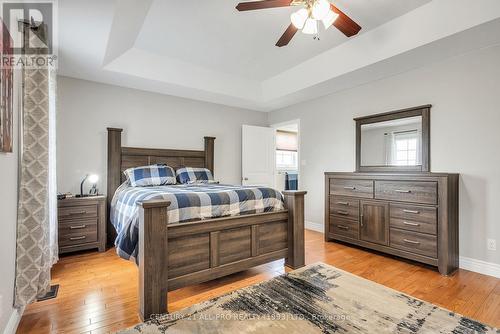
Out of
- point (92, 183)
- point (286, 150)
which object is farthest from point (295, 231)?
A: point (286, 150)

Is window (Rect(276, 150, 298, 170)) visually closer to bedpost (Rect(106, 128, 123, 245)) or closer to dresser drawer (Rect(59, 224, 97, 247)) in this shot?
bedpost (Rect(106, 128, 123, 245))

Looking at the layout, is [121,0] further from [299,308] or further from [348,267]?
[348,267]

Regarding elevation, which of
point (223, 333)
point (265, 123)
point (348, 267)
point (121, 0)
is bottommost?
point (348, 267)

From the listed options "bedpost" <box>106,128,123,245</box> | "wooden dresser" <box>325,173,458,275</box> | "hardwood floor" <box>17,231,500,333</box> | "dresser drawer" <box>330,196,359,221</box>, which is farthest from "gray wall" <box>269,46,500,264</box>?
"bedpost" <box>106,128,123,245</box>

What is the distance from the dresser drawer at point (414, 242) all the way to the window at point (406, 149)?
2.90ft

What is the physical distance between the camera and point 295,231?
105 inches

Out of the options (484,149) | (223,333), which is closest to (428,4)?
(484,149)

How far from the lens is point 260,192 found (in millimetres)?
2609

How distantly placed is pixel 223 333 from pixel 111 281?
1569 mm

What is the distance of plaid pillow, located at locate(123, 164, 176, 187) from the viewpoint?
348 centimetres

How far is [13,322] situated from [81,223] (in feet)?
5.57

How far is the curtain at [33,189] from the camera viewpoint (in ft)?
5.70

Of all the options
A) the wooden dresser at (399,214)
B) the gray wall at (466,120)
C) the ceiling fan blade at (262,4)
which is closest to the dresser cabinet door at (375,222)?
the wooden dresser at (399,214)

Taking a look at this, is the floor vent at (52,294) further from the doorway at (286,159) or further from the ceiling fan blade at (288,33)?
Result: the doorway at (286,159)
